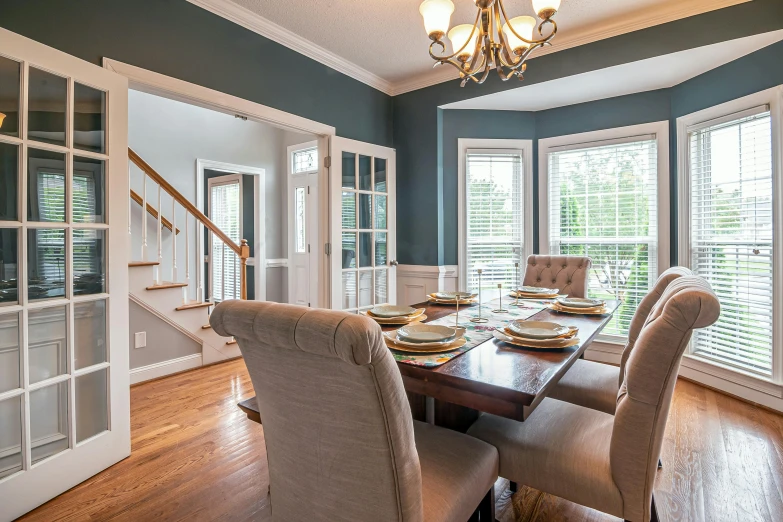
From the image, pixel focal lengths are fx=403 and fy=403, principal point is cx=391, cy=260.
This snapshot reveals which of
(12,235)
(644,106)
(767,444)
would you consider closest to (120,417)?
(12,235)

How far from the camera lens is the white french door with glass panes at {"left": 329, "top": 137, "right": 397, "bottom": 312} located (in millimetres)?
3402

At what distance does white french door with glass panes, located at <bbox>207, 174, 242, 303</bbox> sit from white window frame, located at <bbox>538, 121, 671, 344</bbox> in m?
3.85

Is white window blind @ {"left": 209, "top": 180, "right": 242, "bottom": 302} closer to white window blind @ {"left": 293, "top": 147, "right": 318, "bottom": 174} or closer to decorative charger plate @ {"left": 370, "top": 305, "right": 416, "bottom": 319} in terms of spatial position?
white window blind @ {"left": 293, "top": 147, "right": 318, "bottom": 174}

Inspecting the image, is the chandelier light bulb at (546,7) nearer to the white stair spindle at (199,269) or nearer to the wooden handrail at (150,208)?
the white stair spindle at (199,269)

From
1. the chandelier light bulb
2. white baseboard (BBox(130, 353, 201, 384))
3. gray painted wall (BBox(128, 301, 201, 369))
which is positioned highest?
the chandelier light bulb

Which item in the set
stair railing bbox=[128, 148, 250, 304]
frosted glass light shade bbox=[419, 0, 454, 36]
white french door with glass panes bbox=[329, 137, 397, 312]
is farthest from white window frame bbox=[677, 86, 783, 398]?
stair railing bbox=[128, 148, 250, 304]

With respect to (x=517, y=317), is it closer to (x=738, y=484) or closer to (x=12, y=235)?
(x=738, y=484)

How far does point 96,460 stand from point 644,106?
4.47 meters

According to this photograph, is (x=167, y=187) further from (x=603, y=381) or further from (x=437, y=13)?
(x=603, y=381)

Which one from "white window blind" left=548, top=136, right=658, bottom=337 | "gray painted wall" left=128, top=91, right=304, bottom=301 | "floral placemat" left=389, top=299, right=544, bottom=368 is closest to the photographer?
"floral placemat" left=389, top=299, right=544, bottom=368

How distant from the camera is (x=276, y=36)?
9.51 feet

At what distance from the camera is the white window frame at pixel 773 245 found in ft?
8.49

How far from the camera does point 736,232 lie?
2869 mm

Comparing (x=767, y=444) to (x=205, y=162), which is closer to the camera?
(x=767, y=444)
